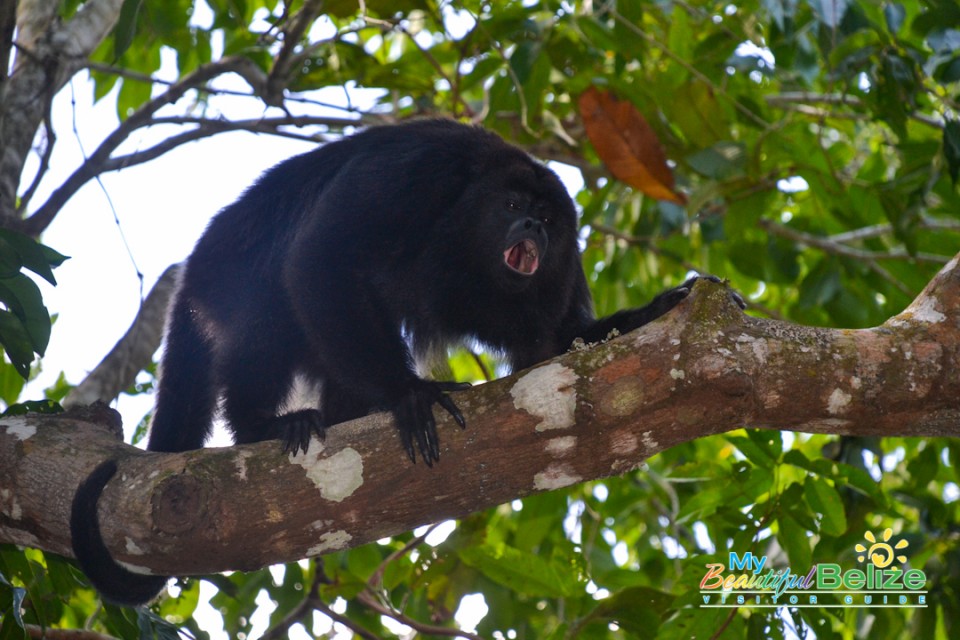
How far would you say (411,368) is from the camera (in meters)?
2.79

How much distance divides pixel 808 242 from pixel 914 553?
1390 millimetres

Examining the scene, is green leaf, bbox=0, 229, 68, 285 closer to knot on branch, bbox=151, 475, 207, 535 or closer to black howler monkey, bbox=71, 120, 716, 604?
knot on branch, bbox=151, 475, 207, 535

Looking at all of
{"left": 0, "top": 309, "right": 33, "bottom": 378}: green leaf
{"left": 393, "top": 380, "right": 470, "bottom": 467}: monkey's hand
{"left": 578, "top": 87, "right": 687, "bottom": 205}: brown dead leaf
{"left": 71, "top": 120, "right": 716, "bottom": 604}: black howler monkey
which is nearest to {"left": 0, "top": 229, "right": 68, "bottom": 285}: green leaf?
{"left": 0, "top": 309, "right": 33, "bottom": 378}: green leaf

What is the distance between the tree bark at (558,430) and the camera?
2.11m

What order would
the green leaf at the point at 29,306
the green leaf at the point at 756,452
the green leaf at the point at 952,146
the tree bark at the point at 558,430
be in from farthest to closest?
1. the green leaf at the point at 952,146
2. the green leaf at the point at 756,452
3. the green leaf at the point at 29,306
4. the tree bark at the point at 558,430

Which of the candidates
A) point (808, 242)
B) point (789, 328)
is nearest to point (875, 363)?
point (789, 328)

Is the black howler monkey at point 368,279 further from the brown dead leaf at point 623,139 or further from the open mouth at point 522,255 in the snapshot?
the brown dead leaf at point 623,139

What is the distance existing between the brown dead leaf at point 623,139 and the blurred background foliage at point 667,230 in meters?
0.10

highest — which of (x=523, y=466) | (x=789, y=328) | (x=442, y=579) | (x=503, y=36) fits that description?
(x=503, y=36)

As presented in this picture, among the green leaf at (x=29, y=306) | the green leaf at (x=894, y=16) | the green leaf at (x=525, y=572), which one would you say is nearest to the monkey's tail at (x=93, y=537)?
the green leaf at (x=29, y=306)

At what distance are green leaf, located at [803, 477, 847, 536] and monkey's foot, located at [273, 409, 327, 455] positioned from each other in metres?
1.44

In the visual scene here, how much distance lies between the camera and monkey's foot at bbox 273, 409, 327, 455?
2.29 meters

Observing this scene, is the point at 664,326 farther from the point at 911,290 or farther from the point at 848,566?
the point at 911,290

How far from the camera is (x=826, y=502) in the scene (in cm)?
283
